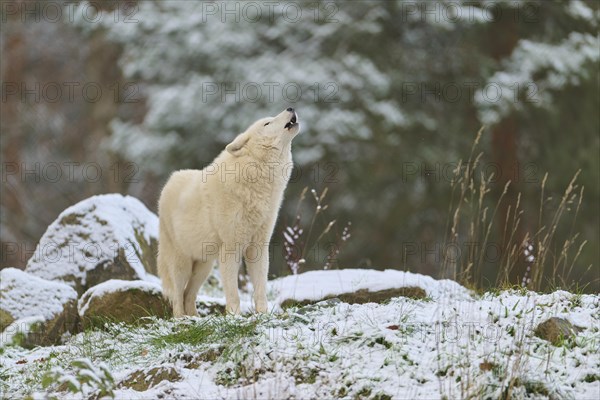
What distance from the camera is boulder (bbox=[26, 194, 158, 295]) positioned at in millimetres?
8016

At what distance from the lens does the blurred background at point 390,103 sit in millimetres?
12477

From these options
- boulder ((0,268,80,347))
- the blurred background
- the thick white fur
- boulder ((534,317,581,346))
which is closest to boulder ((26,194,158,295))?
boulder ((0,268,80,347))

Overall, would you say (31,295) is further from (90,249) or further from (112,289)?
(90,249)

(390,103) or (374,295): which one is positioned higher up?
(390,103)

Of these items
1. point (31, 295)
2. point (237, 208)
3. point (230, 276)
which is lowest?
point (31, 295)

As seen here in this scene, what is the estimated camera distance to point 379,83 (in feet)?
A: 41.3

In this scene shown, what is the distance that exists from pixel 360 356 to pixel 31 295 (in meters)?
3.63

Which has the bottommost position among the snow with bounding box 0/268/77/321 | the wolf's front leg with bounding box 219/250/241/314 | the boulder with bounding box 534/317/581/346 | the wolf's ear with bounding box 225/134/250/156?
the snow with bounding box 0/268/77/321

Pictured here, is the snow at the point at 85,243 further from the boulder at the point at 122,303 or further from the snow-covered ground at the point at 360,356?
the snow-covered ground at the point at 360,356

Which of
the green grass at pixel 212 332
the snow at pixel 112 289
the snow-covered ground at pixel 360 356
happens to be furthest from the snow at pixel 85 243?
the green grass at pixel 212 332

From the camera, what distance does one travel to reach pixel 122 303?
6.77m

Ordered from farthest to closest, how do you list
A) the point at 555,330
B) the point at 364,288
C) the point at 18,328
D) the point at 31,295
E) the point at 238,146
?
the point at 31,295 → the point at 18,328 → the point at 364,288 → the point at 238,146 → the point at 555,330

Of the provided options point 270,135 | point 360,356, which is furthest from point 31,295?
point 360,356

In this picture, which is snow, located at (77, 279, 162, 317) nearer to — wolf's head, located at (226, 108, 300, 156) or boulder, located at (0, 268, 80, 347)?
boulder, located at (0, 268, 80, 347)
